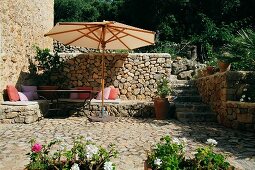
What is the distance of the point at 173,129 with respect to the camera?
6730 millimetres

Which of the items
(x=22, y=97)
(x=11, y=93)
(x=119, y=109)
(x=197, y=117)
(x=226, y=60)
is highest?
(x=226, y=60)

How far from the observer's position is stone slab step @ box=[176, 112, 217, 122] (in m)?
7.91

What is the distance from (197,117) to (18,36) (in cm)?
581

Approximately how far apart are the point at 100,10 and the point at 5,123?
1307 centimetres

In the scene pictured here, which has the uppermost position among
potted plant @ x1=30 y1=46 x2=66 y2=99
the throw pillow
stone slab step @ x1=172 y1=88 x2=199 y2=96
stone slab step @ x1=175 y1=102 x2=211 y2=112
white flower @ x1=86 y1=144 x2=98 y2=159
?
potted plant @ x1=30 y1=46 x2=66 y2=99

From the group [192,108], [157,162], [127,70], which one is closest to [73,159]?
[157,162]

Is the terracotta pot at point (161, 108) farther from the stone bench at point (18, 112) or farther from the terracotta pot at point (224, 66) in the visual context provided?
the stone bench at point (18, 112)

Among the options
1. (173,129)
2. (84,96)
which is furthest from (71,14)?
(173,129)

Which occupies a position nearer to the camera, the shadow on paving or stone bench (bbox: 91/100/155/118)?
the shadow on paving

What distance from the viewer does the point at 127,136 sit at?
5.92 m

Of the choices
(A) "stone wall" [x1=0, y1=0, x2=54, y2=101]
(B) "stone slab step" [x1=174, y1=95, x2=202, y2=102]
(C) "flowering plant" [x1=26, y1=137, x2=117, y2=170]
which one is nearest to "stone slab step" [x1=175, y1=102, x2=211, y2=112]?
(B) "stone slab step" [x1=174, y1=95, x2=202, y2=102]

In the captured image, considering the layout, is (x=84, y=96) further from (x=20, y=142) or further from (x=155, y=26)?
(x=155, y=26)

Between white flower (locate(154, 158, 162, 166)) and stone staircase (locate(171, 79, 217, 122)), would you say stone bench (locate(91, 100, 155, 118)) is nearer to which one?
stone staircase (locate(171, 79, 217, 122))

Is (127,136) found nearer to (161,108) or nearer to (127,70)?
(161,108)
